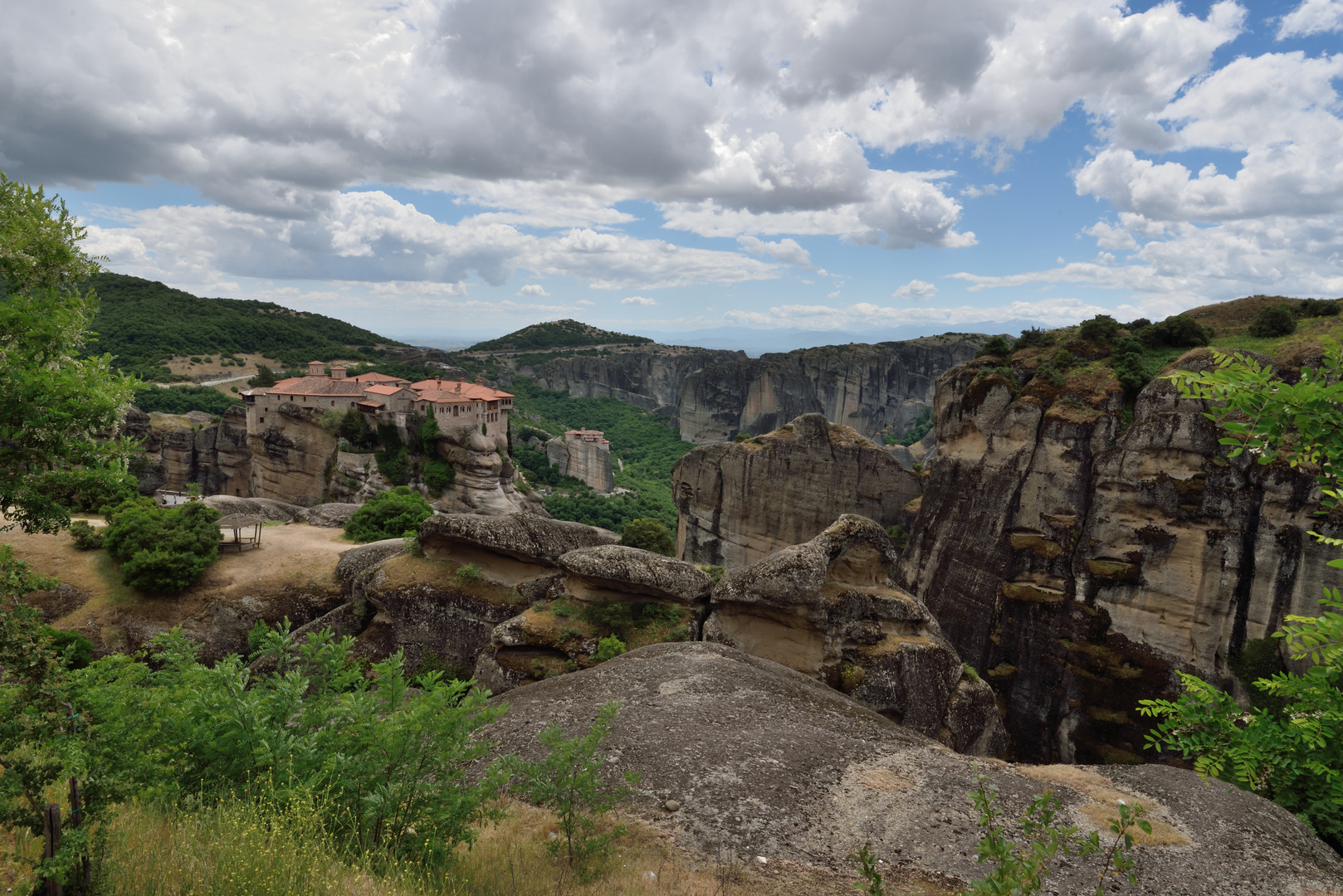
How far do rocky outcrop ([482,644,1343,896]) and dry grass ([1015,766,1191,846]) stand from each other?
24 millimetres

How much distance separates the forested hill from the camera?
71.3 m

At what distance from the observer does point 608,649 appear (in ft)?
49.2

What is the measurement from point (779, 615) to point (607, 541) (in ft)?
21.9

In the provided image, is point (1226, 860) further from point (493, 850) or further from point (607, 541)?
point (607, 541)

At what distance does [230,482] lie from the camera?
47312 mm

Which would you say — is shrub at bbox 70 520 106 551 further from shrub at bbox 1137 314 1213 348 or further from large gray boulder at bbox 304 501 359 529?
shrub at bbox 1137 314 1213 348

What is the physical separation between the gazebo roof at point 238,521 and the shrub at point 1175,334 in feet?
123

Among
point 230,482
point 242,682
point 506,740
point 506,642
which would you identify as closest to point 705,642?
point 506,642

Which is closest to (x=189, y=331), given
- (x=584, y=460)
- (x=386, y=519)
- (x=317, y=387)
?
(x=317, y=387)

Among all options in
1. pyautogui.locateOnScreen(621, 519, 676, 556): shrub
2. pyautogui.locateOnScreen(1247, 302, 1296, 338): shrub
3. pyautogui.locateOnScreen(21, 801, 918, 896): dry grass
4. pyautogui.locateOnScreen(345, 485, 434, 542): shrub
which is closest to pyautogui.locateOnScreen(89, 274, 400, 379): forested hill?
pyautogui.locateOnScreen(345, 485, 434, 542): shrub

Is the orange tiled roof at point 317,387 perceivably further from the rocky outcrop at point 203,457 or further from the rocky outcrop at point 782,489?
the rocky outcrop at point 782,489

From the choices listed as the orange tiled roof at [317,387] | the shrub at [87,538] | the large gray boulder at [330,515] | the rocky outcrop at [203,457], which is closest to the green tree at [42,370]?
the shrub at [87,538]

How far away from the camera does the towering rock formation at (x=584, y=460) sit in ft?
238

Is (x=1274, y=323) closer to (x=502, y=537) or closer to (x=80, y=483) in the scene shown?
(x=502, y=537)
